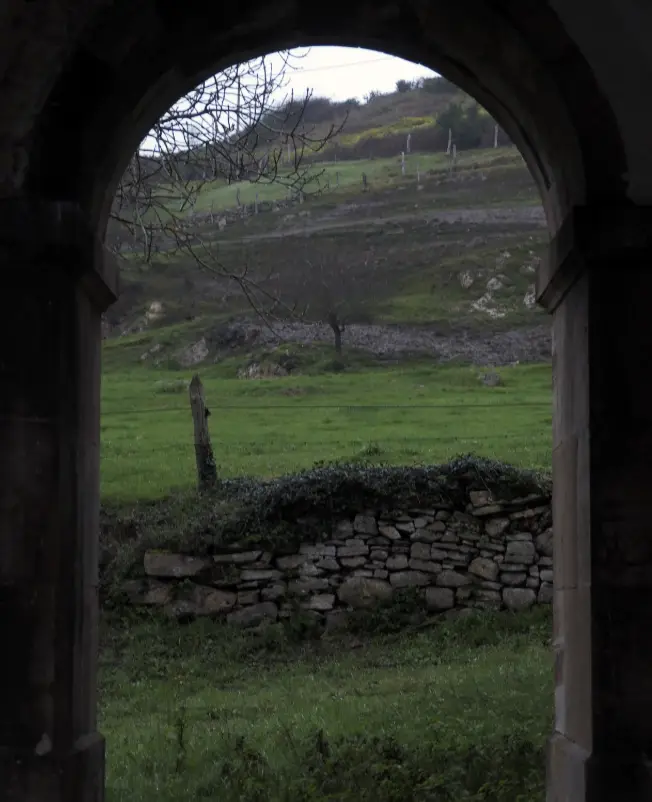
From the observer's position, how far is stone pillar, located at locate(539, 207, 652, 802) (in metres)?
3.37

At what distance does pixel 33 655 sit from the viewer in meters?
3.40

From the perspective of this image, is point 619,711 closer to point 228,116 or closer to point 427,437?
point 228,116

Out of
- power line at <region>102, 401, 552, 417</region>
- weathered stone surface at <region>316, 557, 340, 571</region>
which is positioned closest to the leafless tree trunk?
power line at <region>102, 401, 552, 417</region>

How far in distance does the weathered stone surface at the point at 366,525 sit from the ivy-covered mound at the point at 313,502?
0.13 meters

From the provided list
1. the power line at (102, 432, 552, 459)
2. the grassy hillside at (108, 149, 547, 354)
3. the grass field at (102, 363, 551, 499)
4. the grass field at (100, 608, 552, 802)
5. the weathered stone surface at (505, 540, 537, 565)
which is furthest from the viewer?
the grassy hillside at (108, 149, 547, 354)

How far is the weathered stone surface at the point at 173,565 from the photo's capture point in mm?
11906

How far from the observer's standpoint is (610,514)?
345 cm

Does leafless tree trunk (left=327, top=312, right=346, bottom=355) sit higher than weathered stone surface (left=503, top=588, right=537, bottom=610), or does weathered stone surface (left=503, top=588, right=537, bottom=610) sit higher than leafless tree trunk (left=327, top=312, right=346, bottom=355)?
leafless tree trunk (left=327, top=312, right=346, bottom=355)

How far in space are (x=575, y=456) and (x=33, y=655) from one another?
218 cm

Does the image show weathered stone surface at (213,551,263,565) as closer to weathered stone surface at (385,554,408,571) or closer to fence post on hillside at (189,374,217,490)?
weathered stone surface at (385,554,408,571)

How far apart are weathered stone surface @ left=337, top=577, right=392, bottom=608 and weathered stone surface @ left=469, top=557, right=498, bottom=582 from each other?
1.10 meters

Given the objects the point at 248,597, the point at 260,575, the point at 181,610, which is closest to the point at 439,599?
the point at 260,575

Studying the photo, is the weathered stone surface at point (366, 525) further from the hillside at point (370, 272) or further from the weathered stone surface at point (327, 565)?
the hillside at point (370, 272)

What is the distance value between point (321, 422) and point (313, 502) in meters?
9.40
